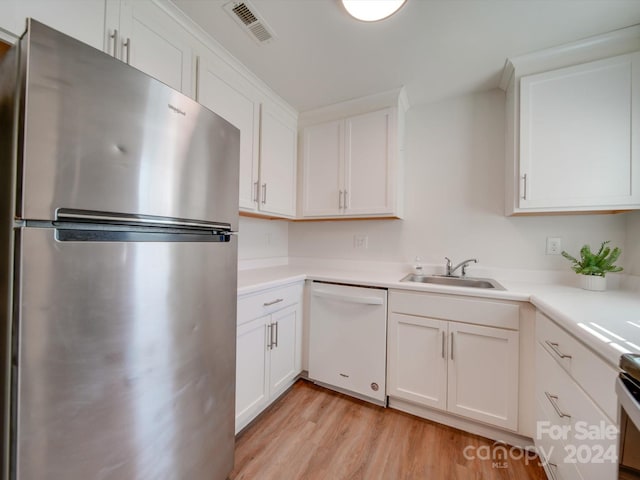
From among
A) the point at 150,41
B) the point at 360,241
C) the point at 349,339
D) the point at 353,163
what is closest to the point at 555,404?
the point at 349,339

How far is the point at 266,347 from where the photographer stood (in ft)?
5.23

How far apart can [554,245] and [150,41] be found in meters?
2.68

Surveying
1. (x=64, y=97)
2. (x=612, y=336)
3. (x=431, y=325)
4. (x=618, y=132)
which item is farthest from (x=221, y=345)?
(x=618, y=132)

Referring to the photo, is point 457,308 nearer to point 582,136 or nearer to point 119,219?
point 582,136

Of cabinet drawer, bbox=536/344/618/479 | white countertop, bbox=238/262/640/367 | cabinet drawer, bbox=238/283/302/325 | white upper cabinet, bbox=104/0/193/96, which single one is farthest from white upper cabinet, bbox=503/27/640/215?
white upper cabinet, bbox=104/0/193/96

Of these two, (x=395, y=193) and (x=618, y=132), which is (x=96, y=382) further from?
(x=618, y=132)

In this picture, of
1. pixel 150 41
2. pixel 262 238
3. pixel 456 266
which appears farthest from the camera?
pixel 262 238

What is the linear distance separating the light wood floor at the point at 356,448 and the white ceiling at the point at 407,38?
7.65 ft

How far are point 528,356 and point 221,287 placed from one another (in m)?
1.64

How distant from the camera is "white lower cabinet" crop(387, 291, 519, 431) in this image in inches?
55.3

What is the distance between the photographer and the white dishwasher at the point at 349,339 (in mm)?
1726

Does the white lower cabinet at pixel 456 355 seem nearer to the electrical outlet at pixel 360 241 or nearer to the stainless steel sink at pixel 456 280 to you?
the stainless steel sink at pixel 456 280

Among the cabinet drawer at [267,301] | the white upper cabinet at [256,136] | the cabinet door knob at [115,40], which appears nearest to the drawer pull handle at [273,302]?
the cabinet drawer at [267,301]

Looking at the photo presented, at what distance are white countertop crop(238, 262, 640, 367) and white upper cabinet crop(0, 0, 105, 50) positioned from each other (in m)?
1.22
